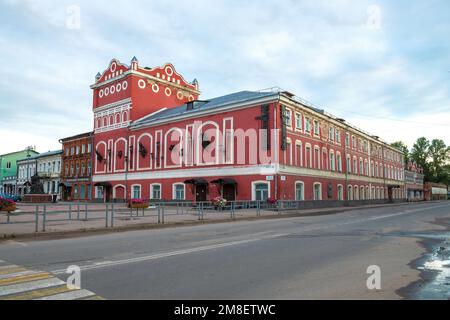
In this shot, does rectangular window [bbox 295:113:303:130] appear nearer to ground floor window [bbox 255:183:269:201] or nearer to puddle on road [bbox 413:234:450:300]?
ground floor window [bbox 255:183:269:201]

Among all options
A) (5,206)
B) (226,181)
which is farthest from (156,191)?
(5,206)

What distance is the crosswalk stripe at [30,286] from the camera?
204 inches

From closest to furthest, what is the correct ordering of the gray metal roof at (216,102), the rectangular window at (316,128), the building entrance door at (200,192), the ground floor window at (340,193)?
the gray metal roof at (216,102), the building entrance door at (200,192), the rectangular window at (316,128), the ground floor window at (340,193)

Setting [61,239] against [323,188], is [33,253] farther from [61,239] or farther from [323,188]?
[323,188]

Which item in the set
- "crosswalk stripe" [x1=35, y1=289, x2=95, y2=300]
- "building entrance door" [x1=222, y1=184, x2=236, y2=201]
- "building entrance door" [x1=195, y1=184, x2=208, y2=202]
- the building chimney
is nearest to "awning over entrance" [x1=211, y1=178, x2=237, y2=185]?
"building entrance door" [x1=222, y1=184, x2=236, y2=201]

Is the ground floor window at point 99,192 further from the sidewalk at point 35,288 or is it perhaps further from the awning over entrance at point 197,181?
the sidewalk at point 35,288

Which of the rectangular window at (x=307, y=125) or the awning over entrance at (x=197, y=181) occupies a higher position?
the rectangular window at (x=307, y=125)

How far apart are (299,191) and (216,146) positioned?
9442mm

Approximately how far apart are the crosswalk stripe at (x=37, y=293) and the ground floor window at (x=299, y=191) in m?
30.5

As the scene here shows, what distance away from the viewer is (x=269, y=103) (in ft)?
108

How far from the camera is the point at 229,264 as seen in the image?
726 centimetres

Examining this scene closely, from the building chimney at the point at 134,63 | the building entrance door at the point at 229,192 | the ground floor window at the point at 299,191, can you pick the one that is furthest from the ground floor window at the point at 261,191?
the building chimney at the point at 134,63
